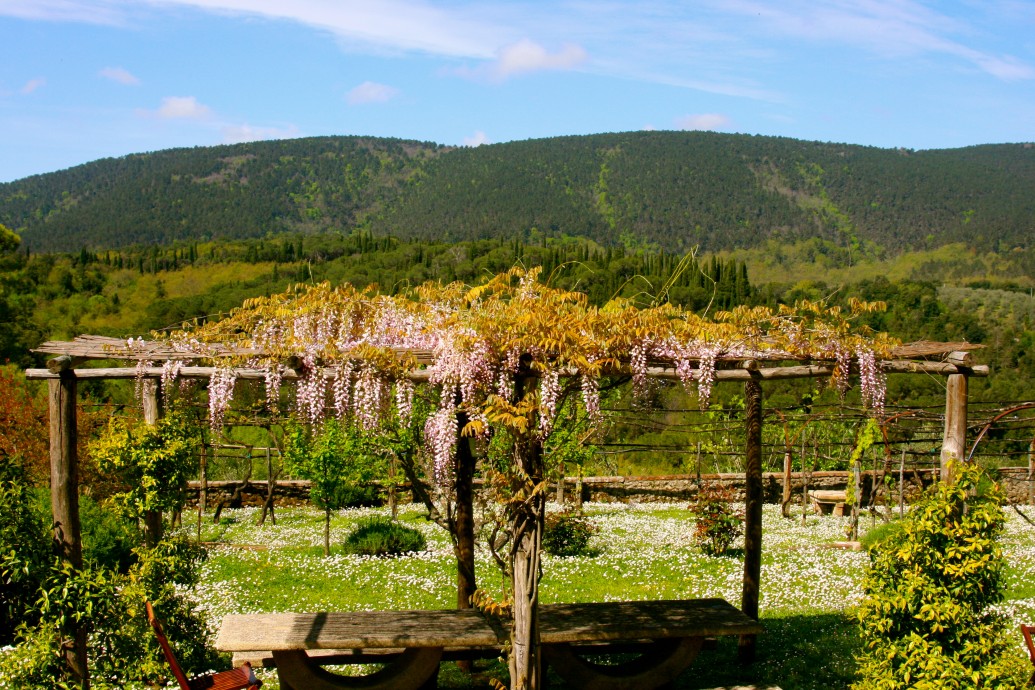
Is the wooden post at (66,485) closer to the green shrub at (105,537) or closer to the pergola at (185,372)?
the pergola at (185,372)

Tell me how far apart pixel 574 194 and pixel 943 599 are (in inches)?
2979

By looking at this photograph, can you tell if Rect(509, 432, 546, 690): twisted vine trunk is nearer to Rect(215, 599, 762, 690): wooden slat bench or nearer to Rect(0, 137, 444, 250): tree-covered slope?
Rect(215, 599, 762, 690): wooden slat bench

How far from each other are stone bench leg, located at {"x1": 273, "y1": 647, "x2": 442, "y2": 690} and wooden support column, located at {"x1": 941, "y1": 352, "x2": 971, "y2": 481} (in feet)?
10.7

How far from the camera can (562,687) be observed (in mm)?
5348

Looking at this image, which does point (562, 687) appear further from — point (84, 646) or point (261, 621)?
point (84, 646)

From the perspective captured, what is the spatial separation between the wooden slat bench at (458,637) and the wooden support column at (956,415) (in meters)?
1.58

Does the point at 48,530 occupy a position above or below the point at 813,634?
above

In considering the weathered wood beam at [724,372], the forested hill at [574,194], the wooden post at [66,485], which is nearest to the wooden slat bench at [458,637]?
the wooden post at [66,485]

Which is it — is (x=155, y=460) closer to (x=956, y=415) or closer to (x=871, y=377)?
(x=871, y=377)

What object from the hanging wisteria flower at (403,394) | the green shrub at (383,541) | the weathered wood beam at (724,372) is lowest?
the green shrub at (383,541)

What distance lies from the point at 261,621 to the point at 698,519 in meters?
6.35

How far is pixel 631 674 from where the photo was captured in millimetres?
5102

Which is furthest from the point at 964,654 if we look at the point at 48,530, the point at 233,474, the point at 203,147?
the point at 203,147

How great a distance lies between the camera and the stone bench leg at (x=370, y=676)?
477cm
